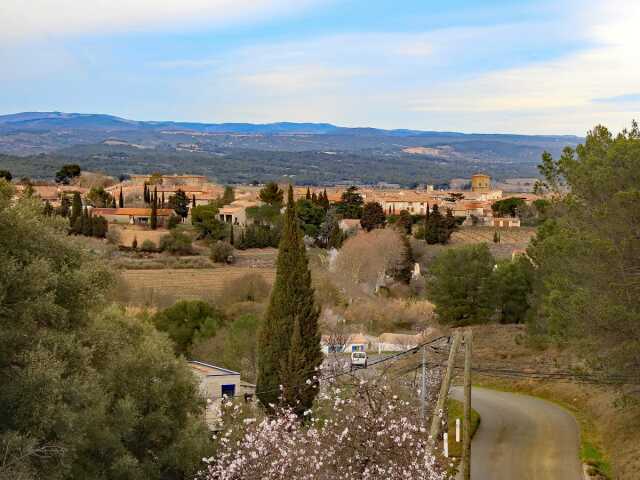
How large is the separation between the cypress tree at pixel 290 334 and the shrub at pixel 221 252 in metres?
38.1

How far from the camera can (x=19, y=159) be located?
17675 centimetres

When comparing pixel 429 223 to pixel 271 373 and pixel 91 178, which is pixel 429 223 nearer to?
pixel 271 373

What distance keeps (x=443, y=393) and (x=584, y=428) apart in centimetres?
1053

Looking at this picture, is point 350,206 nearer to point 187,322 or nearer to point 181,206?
point 181,206

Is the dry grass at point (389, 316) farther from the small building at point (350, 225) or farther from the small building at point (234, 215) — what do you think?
the small building at point (234, 215)

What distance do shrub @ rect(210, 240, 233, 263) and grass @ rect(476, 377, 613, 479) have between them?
3320 centimetres

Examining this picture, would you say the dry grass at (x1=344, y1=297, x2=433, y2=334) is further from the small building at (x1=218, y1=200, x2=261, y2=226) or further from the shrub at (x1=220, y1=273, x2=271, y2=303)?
the small building at (x1=218, y1=200, x2=261, y2=226)

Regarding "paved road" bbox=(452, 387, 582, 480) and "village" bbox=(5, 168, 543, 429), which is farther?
"village" bbox=(5, 168, 543, 429)

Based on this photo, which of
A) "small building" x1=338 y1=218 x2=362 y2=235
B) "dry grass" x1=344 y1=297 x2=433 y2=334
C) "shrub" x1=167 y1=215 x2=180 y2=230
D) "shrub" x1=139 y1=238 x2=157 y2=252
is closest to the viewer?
"dry grass" x1=344 y1=297 x2=433 y2=334

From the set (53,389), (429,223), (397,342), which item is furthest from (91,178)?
(53,389)

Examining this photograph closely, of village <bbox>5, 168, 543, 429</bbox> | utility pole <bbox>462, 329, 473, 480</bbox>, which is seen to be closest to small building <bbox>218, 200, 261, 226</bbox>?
village <bbox>5, 168, 543, 429</bbox>

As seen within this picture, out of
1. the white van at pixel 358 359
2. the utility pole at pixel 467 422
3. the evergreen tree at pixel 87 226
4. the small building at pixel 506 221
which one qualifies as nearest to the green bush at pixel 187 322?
the white van at pixel 358 359

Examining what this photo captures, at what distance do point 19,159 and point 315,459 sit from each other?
176653mm

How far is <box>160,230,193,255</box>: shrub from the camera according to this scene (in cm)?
6397
